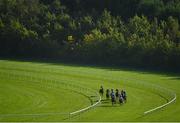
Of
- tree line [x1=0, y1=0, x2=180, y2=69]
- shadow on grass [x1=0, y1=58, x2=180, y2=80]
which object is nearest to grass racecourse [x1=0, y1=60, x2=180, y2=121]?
shadow on grass [x1=0, y1=58, x2=180, y2=80]

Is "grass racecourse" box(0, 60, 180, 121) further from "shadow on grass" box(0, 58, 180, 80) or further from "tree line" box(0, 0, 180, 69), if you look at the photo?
"tree line" box(0, 0, 180, 69)

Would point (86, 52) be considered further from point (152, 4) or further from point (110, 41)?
point (152, 4)

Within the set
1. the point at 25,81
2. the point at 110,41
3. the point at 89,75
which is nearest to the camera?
the point at 25,81

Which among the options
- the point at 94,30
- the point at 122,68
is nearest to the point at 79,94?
the point at 122,68

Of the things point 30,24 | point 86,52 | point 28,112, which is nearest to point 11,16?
point 30,24

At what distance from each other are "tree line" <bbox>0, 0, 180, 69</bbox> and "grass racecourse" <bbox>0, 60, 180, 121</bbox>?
1043 centimetres

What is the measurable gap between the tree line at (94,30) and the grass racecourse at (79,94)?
10.4 m

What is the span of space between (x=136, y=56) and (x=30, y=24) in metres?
34.6

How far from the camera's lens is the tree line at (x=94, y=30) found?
94.1 meters

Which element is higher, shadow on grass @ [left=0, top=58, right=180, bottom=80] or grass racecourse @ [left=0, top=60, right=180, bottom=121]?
shadow on grass @ [left=0, top=58, right=180, bottom=80]

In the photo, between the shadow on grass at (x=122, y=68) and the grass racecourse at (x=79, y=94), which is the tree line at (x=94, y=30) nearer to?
the shadow on grass at (x=122, y=68)

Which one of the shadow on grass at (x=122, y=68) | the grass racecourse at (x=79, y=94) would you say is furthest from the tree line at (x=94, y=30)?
the grass racecourse at (x=79, y=94)

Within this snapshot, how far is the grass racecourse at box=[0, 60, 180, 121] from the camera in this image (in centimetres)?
4471

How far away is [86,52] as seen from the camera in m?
101
